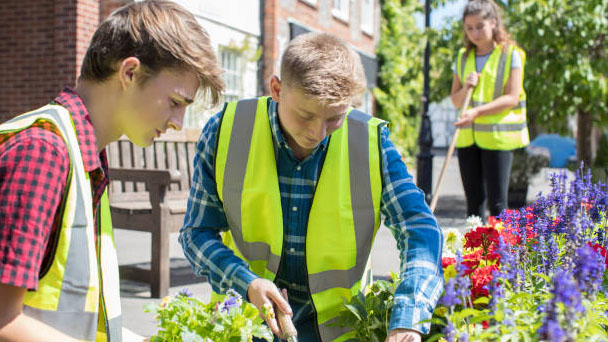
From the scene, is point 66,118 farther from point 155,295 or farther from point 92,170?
point 155,295

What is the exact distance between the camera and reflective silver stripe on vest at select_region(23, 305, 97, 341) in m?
1.56

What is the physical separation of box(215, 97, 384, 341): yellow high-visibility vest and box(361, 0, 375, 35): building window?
1840 centimetres

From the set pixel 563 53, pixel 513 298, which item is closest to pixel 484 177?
pixel 513 298

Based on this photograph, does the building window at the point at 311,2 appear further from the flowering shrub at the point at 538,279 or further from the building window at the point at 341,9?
the flowering shrub at the point at 538,279

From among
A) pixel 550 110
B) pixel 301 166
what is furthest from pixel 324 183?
pixel 550 110

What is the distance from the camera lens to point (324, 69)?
2148mm

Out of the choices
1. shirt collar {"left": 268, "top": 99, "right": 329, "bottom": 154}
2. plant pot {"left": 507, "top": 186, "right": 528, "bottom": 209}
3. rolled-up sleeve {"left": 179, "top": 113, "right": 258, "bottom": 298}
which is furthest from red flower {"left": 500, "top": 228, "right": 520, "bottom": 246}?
plant pot {"left": 507, "top": 186, "right": 528, "bottom": 209}

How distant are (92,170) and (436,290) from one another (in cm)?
101

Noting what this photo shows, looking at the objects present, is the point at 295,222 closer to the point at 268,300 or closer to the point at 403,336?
the point at 268,300

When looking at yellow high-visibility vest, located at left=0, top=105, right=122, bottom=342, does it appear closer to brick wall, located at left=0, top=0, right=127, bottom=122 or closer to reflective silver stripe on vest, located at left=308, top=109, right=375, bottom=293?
reflective silver stripe on vest, located at left=308, top=109, right=375, bottom=293

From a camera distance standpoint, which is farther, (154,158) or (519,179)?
(519,179)

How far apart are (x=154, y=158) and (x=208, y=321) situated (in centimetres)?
520

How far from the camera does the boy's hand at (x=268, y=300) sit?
1.92 metres

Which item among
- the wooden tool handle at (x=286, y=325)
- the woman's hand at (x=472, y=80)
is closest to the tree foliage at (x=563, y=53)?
the woman's hand at (x=472, y=80)
